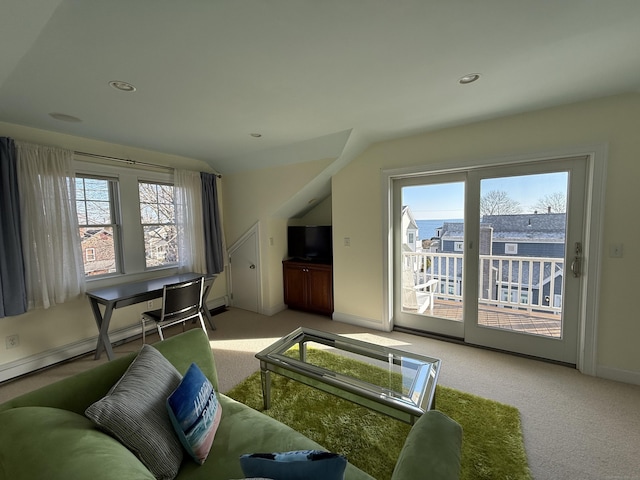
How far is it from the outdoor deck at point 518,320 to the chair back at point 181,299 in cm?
288

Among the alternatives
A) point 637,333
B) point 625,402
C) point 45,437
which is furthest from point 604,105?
point 45,437

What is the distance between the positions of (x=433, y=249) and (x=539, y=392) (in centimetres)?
153

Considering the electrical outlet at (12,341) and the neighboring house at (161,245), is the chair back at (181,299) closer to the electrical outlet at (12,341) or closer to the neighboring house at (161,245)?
the neighboring house at (161,245)

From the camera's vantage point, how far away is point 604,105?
6.87ft

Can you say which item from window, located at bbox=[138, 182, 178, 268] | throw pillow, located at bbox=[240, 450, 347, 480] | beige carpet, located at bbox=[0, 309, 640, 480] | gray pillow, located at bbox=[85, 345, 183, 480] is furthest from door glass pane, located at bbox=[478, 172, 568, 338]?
window, located at bbox=[138, 182, 178, 268]

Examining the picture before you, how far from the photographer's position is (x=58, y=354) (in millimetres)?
2641

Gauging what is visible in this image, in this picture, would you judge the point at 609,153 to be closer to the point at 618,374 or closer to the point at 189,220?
the point at 618,374

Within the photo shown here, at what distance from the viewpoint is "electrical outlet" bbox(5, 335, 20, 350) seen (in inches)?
93.0

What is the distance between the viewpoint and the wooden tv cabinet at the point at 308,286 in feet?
12.2

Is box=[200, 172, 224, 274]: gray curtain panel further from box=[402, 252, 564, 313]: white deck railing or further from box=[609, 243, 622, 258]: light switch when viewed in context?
box=[609, 243, 622, 258]: light switch

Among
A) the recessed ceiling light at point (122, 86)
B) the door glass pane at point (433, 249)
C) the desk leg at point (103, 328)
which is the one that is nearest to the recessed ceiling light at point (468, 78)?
the door glass pane at point (433, 249)

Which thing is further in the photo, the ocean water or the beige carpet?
the ocean water

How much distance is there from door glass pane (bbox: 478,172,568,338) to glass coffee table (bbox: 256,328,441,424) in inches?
56.3

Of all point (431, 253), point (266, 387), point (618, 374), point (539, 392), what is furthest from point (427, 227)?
point (266, 387)
